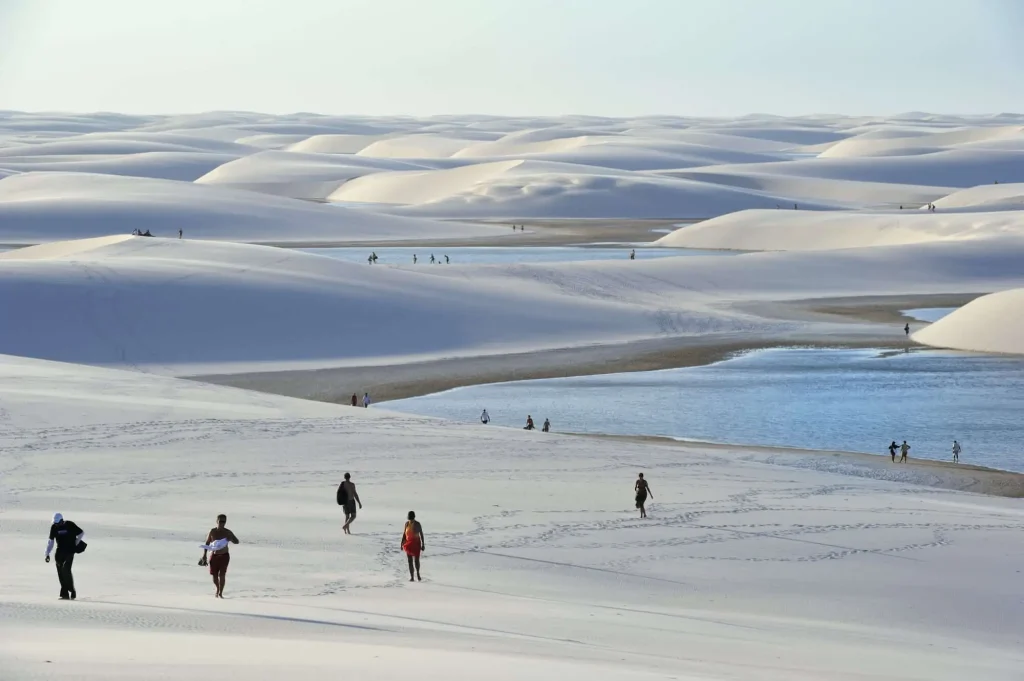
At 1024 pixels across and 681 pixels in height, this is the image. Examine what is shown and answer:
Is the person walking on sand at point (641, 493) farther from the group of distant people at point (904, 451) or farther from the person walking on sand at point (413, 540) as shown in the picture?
the group of distant people at point (904, 451)

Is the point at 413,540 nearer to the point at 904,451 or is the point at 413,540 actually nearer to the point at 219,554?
the point at 219,554

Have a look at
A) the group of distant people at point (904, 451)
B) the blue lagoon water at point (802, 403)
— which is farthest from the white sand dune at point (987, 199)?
the group of distant people at point (904, 451)

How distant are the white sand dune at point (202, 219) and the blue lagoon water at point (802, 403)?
41.9 metres

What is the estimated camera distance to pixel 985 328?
132 ft

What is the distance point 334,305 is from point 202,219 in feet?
121

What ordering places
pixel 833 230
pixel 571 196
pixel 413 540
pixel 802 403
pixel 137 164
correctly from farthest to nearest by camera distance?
pixel 137 164 < pixel 571 196 < pixel 833 230 < pixel 802 403 < pixel 413 540

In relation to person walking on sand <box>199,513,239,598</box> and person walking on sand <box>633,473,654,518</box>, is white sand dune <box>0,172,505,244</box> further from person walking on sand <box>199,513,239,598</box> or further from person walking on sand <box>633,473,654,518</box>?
person walking on sand <box>199,513,239,598</box>

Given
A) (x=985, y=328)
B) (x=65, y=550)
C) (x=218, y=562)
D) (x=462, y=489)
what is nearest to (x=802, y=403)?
(x=985, y=328)

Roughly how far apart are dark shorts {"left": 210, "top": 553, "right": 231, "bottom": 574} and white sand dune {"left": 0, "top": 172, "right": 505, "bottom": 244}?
62697mm

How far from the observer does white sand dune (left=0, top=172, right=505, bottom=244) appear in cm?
7562

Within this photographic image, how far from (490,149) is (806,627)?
14941cm

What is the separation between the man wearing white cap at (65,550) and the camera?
11594mm

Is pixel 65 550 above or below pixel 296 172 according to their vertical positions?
below

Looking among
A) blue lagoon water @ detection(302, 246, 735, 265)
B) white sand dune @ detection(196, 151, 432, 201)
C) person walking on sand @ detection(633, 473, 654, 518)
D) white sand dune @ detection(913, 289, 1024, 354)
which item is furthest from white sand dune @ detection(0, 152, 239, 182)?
person walking on sand @ detection(633, 473, 654, 518)
